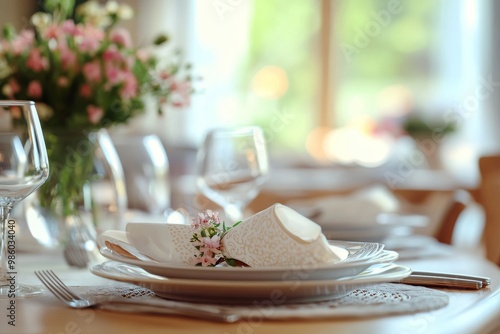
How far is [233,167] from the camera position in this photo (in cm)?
126

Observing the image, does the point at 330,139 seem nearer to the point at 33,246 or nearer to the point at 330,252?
the point at 33,246

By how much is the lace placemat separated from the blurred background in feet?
17.9

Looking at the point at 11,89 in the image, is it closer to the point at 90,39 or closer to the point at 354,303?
the point at 90,39

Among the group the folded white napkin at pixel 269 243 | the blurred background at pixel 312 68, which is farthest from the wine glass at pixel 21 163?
the blurred background at pixel 312 68

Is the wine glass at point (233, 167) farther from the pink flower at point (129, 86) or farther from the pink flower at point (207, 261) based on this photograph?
the pink flower at point (207, 261)

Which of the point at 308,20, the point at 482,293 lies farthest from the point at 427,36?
the point at 482,293

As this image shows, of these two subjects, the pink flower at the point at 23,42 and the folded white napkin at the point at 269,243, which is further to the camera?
the pink flower at the point at 23,42

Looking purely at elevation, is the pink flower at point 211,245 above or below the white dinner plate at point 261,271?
above

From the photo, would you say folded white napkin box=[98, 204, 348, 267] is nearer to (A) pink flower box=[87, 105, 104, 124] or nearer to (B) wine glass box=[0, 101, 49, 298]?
(B) wine glass box=[0, 101, 49, 298]

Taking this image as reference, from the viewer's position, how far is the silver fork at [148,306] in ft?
2.25

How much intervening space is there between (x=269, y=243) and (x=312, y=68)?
6.42m

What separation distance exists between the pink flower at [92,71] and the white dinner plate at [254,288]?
64 centimetres

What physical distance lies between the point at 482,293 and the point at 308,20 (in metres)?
6.34

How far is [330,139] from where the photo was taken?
6844mm
